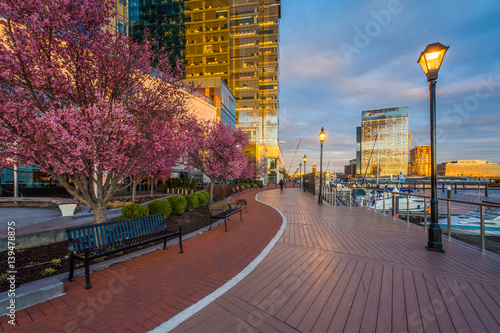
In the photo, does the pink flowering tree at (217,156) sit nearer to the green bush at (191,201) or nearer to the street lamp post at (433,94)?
the green bush at (191,201)

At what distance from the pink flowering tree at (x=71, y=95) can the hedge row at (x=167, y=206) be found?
975 mm

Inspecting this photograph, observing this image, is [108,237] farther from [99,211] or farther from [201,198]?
[201,198]

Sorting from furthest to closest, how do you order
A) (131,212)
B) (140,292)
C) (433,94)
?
(131,212)
(433,94)
(140,292)

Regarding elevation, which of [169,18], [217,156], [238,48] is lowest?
[217,156]

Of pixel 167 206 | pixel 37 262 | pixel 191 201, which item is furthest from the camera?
pixel 191 201

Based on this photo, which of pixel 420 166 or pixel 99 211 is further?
pixel 420 166

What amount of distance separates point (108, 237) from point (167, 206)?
4069mm

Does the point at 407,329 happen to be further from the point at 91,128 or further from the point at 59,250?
the point at 59,250

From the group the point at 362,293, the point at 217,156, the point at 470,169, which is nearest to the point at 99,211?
the point at 362,293

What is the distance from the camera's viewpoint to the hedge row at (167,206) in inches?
275

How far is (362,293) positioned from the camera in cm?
357

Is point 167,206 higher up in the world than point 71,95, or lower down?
lower down

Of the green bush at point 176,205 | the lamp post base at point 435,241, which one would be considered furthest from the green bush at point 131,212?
the lamp post base at point 435,241

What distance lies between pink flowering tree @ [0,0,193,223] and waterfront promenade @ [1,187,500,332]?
252cm
